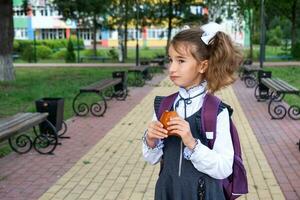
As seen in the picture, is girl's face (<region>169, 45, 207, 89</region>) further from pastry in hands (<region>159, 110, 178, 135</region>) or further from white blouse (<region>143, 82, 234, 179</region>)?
pastry in hands (<region>159, 110, 178, 135</region>)

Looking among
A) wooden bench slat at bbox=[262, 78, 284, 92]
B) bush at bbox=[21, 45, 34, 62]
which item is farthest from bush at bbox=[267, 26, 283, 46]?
wooden bench slat at bbox=[262, 78, 284, 92]

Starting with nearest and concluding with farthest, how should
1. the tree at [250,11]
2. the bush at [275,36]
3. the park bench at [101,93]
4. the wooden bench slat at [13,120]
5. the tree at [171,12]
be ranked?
the wooden bench slat at [13,120] → the park bench at [101,93] → the tree at [250,11] → the tree at [171,12] → the bush at [275,36]

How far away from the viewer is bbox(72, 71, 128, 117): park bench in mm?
11242

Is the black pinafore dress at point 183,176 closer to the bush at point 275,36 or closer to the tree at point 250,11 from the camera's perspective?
the tree at point 250,11

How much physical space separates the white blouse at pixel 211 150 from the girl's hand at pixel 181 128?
0.21 ft

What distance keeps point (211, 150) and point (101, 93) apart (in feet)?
32.6

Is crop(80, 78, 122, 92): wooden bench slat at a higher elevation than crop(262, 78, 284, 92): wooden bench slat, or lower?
lower

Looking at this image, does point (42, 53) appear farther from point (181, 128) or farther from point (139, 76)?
point (181, 128)

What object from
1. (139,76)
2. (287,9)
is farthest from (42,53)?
(139,76)

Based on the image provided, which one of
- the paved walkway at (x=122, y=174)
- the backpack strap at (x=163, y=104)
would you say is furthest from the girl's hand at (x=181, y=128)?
the paved walkway at (x=122, y=174)

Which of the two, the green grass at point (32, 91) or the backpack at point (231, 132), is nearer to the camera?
the backpack at point (231, 132)

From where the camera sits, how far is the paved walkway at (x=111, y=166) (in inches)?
219

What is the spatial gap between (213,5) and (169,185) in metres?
33.6

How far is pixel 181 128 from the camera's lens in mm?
2082
